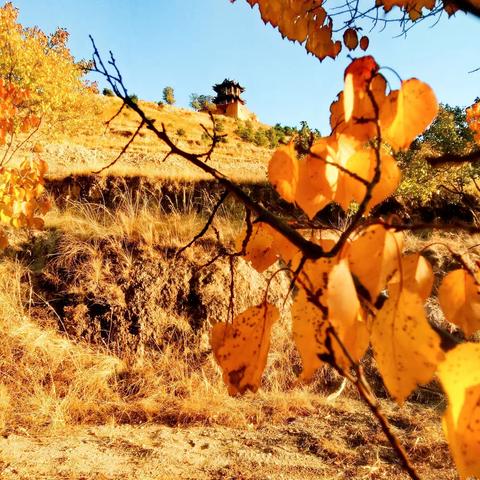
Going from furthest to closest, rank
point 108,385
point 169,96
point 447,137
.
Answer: point 169,96 → point 447,137 → point 108,385

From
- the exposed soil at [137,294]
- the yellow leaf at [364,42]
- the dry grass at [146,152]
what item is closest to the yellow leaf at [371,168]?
the dry grass at [146,152]

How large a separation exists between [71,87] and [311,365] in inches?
748

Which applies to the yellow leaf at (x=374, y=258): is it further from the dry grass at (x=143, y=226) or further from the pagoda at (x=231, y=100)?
the pagoda at (x=231, y=100)

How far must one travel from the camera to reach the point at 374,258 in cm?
39

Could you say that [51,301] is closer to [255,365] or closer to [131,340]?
[131,340]

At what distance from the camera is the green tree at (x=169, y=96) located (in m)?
44.7

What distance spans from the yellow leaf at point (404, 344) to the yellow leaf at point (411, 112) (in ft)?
0.56

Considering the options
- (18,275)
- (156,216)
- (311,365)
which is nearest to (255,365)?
(311,365)

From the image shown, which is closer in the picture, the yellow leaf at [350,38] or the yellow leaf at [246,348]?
the yellow leaf at [246,348]

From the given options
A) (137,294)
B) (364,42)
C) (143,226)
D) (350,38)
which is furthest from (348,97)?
(143,226)

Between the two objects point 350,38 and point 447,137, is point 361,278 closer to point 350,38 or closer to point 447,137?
point 350,38

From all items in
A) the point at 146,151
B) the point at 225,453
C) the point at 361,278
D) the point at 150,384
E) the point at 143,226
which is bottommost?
the point at 225,453

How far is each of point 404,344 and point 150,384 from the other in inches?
136

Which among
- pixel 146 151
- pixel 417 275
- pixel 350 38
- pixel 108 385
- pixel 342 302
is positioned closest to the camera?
pixel 342 302
